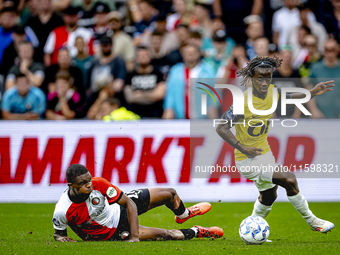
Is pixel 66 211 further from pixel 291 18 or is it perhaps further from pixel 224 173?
Answer: pixel 291 18

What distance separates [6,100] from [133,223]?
17.8ft

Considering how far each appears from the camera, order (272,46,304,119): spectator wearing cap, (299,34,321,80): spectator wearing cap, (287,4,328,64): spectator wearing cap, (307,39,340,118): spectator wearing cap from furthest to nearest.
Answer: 1. (287,4,328,64): spectator wearing cap
2. (299,34,321,80): spectator wearing cap
3. (272,46,304,119): spectator wearing cap
4. (307,39,340,118): spectator wearing cap

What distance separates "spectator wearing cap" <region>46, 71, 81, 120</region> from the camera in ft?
33.5

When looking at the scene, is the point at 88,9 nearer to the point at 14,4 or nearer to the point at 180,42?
the point at 14,4

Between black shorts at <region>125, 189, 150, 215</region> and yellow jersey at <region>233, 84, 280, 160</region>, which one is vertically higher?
yellow jersey at <region>233, 84, 280, 160</region>

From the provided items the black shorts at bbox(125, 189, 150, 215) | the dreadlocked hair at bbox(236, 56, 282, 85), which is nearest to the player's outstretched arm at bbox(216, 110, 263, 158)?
the dreadlocked hair at bbox(236, 56, 282, 85)

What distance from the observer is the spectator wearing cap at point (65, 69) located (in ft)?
34.1

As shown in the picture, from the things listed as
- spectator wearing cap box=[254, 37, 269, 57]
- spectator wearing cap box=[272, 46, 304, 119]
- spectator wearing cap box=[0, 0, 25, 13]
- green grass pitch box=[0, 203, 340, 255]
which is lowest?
green grass pitch box=[0, 203, 340, 255]

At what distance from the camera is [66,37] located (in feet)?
38.0

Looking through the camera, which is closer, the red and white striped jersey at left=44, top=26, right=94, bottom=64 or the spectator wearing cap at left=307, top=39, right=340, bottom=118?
the spectator wearing cap at left=307, top=39, right=340, bottom=118

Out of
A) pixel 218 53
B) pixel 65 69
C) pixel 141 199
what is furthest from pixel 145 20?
pixel 141 199

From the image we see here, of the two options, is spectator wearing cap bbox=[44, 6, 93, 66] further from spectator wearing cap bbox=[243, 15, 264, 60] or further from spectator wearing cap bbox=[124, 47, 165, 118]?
spectator wearing cap bbox=[243, 15, 264, 60]

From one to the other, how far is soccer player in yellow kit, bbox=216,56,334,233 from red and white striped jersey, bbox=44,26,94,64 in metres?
5.61

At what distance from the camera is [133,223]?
603cm
